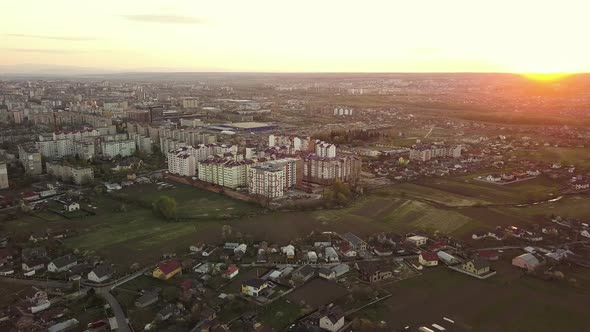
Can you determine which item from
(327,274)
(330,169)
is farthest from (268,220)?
(330,169)

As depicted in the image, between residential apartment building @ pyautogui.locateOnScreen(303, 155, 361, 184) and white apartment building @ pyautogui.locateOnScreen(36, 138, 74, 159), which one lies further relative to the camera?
white apartment building @ pyautogui.locateOnScreen(36, 138, 74, 159)

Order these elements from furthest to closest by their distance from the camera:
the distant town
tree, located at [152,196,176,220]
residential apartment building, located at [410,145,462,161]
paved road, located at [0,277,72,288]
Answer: residential apartment building, located at [410,145,462,161], tree, located at [152,196,176,220], paved road, located at [0,277,72,288], the distant town

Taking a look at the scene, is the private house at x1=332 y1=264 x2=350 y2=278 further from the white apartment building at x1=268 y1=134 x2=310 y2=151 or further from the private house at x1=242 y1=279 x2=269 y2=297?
the white apartment building at x1=268 y1=134 x2=310 y2=151

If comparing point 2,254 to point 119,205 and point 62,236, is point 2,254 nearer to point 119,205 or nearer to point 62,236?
point 62,236

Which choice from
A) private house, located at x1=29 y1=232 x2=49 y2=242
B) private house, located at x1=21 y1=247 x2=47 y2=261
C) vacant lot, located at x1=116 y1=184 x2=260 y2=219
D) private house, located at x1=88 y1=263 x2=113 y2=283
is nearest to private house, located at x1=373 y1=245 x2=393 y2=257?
vacant lot, located at x1=116 y1=184 x2=260 y2=219

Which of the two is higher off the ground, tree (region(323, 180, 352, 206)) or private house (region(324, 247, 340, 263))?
tree (region(323, 180, 352, 206))

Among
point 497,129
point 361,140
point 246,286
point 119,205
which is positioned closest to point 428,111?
point 497,129

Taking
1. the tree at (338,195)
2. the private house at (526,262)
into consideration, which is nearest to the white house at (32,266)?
the tree at (338,195)
